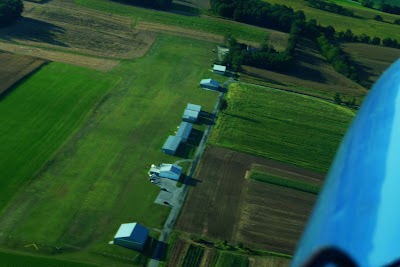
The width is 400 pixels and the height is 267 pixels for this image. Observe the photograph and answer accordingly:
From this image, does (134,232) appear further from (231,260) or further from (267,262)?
(267,262)

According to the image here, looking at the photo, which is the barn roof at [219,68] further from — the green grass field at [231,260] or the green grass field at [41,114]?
the green grass field at [231,260]

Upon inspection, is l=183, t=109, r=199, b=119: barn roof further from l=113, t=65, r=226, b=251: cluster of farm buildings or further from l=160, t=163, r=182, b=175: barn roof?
l=160, t=163, r=182, b=175: barn roof

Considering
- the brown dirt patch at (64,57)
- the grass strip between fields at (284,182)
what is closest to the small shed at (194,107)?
the grass strip between fields at (284,182)

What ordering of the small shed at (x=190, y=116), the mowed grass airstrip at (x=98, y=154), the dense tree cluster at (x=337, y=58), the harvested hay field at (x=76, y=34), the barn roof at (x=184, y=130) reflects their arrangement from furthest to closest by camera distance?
1. the dense tree cluster at (x=337, y=58)
2. the harvested hay field at (x=76, y=34)
3. the small shed at (x=190, y=116)
4. the barn roof at (x=184, y=130)
5. the mowed grass airstrip at (x=98, y=154)

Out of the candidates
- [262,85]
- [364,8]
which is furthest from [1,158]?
[364,8]

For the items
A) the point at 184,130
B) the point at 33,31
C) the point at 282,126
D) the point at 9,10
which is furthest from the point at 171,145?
the point at 9,10

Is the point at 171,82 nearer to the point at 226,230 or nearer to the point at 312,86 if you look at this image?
the point at 312,86
